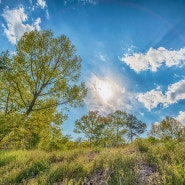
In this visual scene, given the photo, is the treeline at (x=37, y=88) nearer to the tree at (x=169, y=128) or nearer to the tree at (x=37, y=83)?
the tree at (x=37, y=83)

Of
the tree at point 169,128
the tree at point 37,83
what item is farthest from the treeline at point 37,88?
the tree at point 169,128

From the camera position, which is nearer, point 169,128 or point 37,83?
A: point 37,83

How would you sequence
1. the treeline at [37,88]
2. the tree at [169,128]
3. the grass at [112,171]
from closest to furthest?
the grass at [112,171], the treeline at [37,88], the tree at [169,128]

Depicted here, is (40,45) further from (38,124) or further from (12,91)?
(38,124)

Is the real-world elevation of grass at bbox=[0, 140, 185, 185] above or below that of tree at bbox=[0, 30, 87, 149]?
below

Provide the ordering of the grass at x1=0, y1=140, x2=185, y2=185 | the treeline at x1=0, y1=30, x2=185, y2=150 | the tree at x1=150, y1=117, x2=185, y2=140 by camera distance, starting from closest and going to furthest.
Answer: the grass at x1=0, y1=140, x2=185, y2=185 → the treeline at x1=0, y1=30, x2=185, y2=150 → the tree at x1=150, y1=117, x2=185, y2=140

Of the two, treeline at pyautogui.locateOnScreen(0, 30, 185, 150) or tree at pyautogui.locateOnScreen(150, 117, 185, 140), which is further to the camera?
tree at pyautogui.locateOnScreen(150, 117, 185, 140)

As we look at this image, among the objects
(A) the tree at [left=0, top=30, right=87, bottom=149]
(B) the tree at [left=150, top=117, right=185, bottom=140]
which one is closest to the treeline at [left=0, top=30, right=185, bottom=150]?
(A) the tree at [left=0, top=30, right=87, bottom=149]

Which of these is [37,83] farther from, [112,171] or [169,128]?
[169,128]

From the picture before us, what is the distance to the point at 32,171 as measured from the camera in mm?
5734

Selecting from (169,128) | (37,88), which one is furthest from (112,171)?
(169,128)

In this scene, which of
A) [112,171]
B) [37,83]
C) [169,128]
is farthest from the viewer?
[169,128]

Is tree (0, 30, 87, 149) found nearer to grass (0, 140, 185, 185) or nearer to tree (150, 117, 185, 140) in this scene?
grass (0, 140, 185, 185)

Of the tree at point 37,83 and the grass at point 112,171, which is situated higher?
the tree at point 37,83
